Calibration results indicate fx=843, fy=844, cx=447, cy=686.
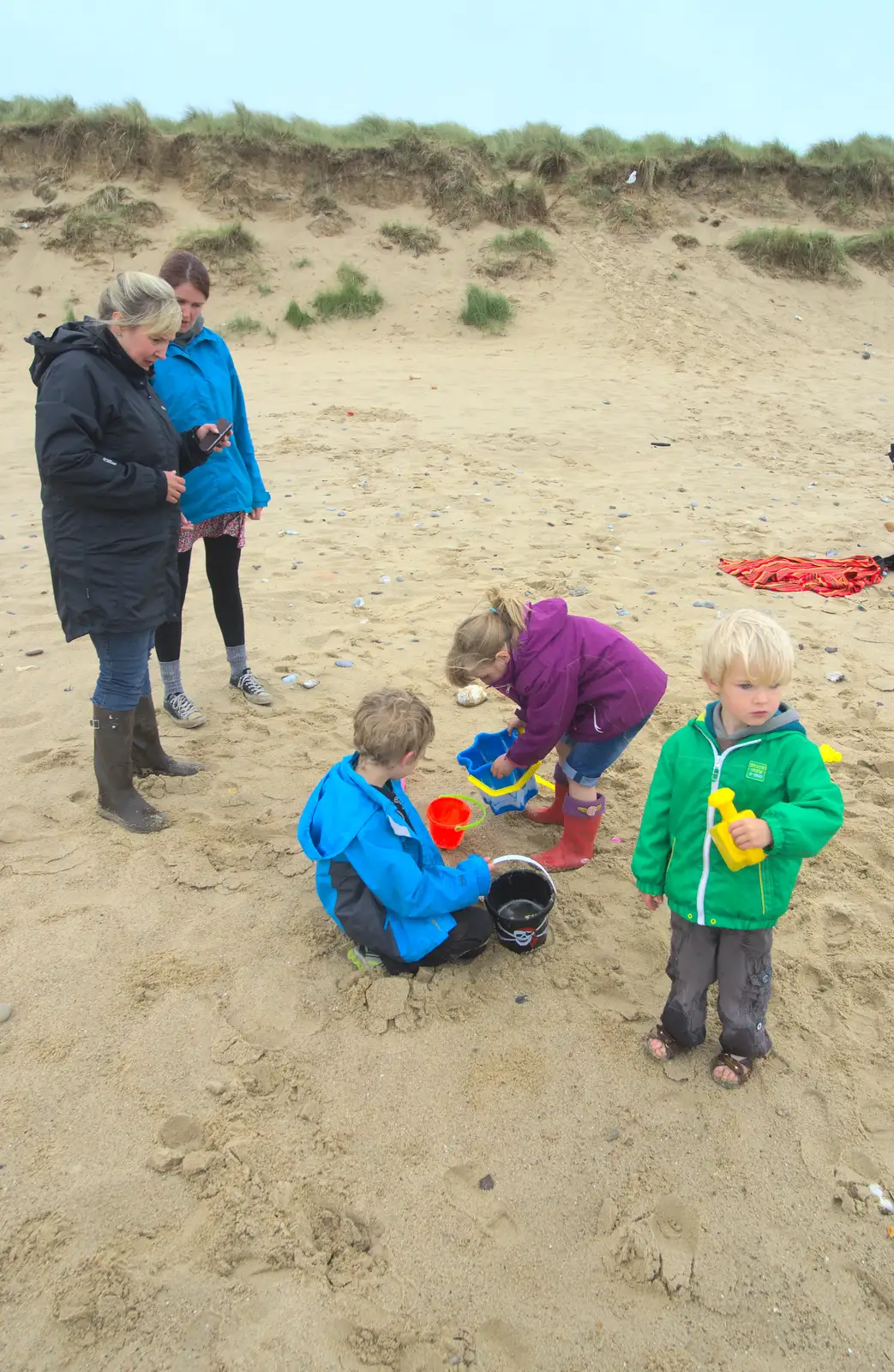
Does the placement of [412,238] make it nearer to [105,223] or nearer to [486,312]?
[486,312]

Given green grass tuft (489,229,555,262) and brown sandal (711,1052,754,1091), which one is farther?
green grass tuft (489,229,555,262)

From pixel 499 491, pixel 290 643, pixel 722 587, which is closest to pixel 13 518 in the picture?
pixel 290 643

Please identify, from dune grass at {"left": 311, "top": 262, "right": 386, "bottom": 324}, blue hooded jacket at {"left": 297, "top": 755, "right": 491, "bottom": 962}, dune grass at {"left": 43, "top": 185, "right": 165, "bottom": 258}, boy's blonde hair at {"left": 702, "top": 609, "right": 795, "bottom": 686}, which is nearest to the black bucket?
blue hooded jacket at {"left": 297, "top": 755, "right": 491, "bottom": 962}

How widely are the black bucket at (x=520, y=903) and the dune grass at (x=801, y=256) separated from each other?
16.4m

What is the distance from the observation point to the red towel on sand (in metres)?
5.83

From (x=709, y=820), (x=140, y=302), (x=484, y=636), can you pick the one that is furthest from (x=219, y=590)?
(x=709, y=820)

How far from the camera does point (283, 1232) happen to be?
2131 mm

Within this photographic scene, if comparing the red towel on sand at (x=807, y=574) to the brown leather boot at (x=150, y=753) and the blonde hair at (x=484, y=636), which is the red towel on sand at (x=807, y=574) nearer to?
the blonde hair at (x=484, y=636)

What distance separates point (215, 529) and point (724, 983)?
3023 millimetres

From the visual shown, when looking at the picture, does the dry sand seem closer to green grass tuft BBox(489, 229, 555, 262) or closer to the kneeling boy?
the kneeling boy

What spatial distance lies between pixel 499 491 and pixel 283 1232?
6550 mm

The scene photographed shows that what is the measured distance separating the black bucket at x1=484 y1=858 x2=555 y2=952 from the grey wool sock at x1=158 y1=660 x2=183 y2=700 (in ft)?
6.78

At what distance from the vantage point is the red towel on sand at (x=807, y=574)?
5.83 m

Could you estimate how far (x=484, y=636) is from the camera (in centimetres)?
303
